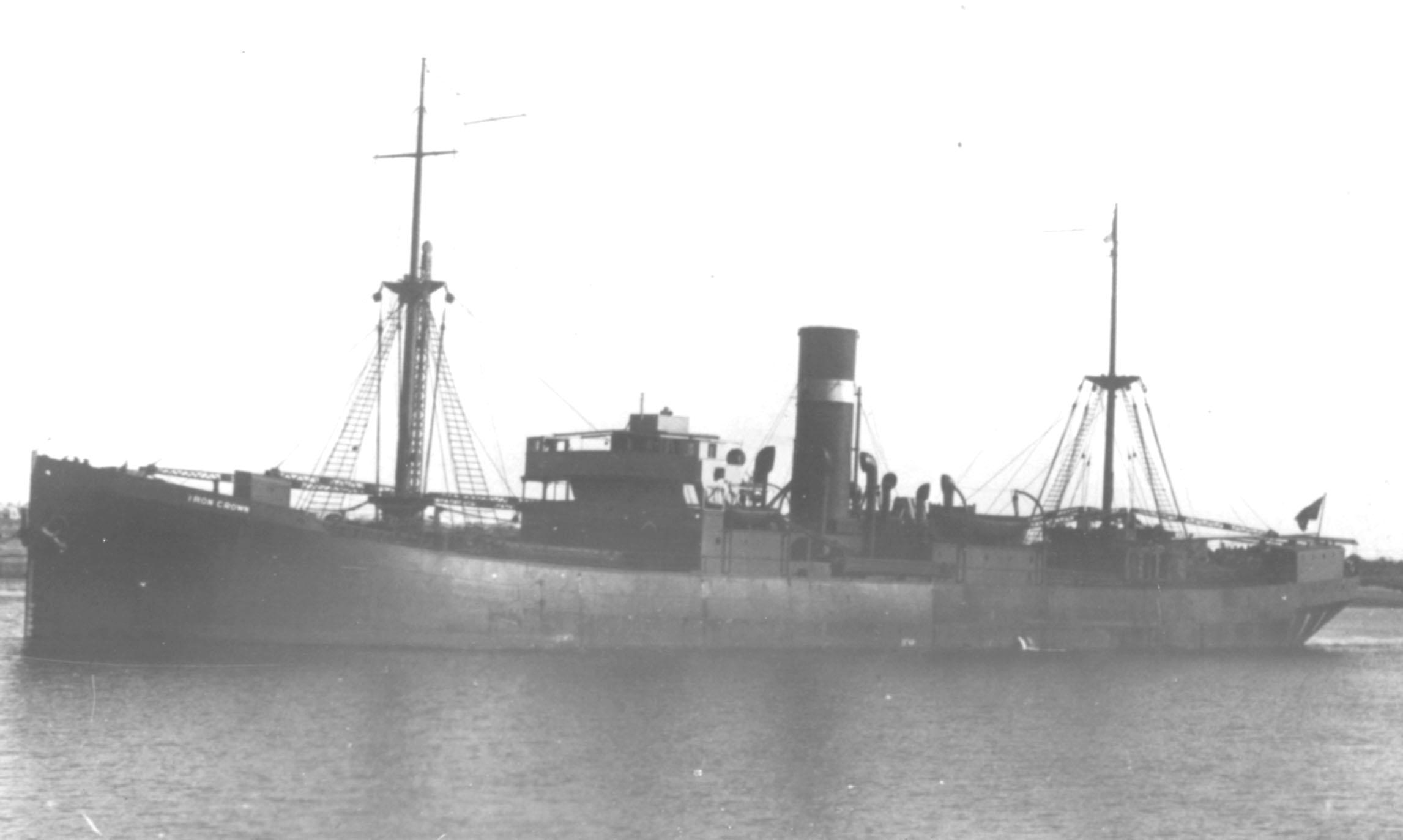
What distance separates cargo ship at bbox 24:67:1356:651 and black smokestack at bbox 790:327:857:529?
6cm

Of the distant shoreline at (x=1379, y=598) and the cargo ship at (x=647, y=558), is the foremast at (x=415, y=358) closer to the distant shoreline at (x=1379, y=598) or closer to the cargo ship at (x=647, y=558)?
the cargo ship at (x=647, y=558)

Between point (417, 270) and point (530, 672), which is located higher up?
point (417, 270)

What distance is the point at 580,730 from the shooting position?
20.1m

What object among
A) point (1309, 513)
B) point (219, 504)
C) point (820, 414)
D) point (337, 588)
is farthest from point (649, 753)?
point (1309, 513)

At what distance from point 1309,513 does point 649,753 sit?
30.7 metres

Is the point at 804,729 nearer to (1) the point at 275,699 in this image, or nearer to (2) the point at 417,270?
(1) the point at 275,699

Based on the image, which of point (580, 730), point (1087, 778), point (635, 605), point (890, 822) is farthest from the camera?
point (635, 605)

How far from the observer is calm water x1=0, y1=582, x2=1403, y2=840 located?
48.8 ft

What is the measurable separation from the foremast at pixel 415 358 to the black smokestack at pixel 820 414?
31.8 feet

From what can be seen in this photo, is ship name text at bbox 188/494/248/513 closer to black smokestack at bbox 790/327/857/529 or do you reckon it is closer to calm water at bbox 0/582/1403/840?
calm water at bbox 0/582/1403/840

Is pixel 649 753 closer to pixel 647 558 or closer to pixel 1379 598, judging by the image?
pixel 647 558

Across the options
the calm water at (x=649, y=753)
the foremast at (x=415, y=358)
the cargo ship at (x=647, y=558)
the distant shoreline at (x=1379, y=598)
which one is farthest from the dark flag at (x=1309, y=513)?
the distant shoreline at (x=1379, y=598)

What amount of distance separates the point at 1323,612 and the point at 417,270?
30450 millimetres

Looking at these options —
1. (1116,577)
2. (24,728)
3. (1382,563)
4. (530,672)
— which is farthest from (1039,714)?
(1382,563)
